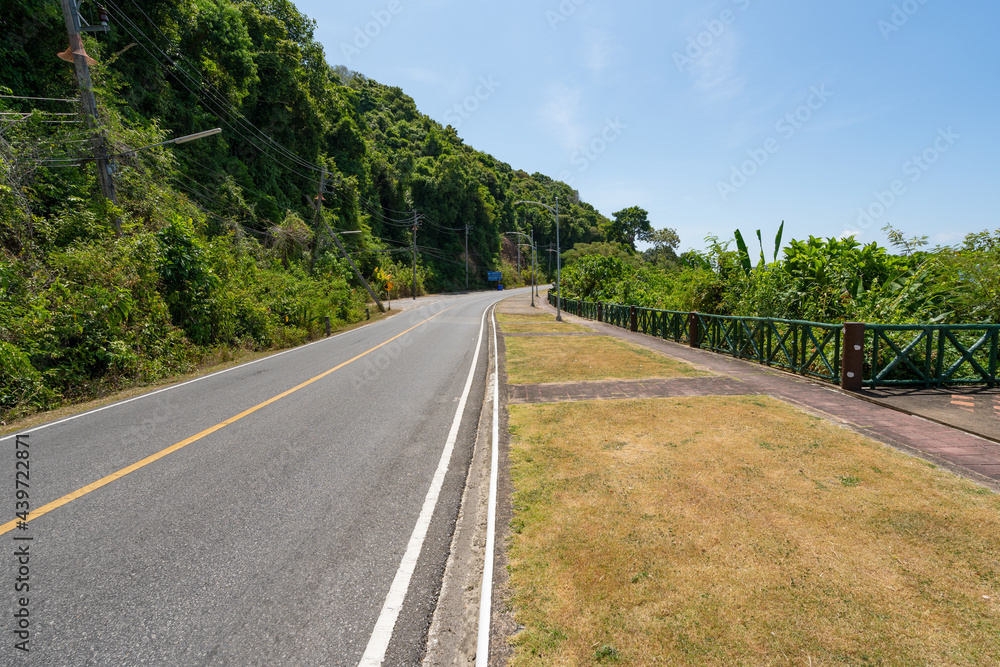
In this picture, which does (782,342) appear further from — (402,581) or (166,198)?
(166,198)

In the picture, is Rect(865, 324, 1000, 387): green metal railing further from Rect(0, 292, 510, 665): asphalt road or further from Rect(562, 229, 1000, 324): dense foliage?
Rect(0, 292, 510, 665): asphalt road

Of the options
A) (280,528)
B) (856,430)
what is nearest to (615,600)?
(280,528)

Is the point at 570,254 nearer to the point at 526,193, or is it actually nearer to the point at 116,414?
the point at 526,193

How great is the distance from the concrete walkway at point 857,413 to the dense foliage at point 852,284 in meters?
2.83

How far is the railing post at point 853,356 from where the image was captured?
8.23m

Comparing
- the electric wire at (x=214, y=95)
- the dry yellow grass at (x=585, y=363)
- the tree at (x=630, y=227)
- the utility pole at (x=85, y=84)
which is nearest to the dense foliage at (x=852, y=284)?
the dry yellow grass at (x=585, y=363)

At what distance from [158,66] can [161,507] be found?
2966 cm

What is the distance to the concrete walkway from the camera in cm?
507

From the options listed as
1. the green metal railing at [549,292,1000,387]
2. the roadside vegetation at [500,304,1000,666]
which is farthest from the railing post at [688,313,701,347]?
the roadside vegetation at [500,304,1000,666]

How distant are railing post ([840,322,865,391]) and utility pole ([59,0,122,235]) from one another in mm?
17988

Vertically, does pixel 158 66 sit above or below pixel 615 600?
above

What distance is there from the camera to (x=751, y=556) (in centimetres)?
331

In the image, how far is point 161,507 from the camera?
165 inches

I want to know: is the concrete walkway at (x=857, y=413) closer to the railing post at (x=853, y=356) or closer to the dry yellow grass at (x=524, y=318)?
the railing post at (x=853, y=356)
